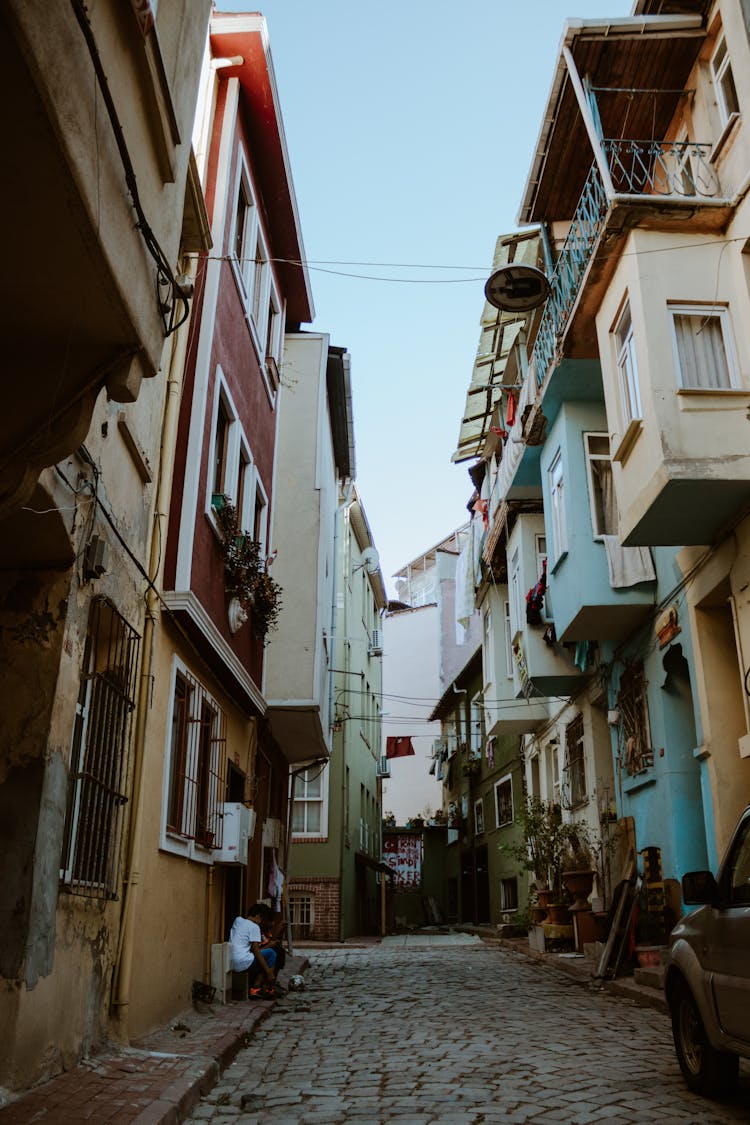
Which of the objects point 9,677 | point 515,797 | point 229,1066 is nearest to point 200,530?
point 9,677

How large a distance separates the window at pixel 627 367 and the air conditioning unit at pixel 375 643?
27.8 meters

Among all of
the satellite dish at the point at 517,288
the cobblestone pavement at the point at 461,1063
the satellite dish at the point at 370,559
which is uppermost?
the satellite dish at the point at 370,559

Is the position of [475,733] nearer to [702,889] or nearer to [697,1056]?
[697,1056]

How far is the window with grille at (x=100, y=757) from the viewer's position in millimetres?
6570

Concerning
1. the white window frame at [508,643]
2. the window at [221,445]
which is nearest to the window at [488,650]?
the white window frame at [508,643]

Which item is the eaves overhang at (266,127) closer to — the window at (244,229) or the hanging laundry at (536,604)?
the window at (244,229)

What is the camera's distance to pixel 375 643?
41438 mm

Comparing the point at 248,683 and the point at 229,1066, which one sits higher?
the point at 248,683

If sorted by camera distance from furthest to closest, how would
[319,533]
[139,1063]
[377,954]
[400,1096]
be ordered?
[377,954] → [319,533] → [139,1063] → [400,1096]

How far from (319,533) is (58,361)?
11275mm

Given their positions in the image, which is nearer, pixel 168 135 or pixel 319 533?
pixel 168 135

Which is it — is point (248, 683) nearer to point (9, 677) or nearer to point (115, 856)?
point (115, 856)

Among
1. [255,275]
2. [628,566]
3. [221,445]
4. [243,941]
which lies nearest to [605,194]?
[628,566]

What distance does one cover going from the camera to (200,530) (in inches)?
388
